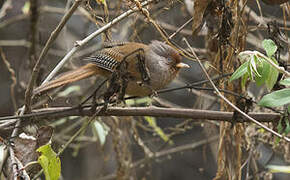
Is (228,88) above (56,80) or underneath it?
underneath

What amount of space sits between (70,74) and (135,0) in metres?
0.66

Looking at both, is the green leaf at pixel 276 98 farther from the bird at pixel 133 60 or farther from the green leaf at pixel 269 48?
the bird at pixel 133 60

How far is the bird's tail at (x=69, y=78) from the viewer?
2.12 metres

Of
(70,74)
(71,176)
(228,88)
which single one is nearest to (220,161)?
(228,88)

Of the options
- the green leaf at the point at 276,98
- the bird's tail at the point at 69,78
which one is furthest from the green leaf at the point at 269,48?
the bird's tail at the point at 69,78

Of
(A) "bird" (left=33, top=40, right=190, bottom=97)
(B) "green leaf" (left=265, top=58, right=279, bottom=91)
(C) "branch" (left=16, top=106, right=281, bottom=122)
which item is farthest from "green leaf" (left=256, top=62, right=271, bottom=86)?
(A) "bird" (left=33, top=40, right=190, bottom=97)

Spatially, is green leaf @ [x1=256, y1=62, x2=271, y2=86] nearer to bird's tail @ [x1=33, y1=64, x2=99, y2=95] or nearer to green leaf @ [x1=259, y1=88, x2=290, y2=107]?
green leaf @ [x1=259, y1=88, x2=290, y2=107]

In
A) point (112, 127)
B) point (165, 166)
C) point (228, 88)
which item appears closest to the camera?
point (228, 88)

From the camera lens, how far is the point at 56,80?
7.51 feet

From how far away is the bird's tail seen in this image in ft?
6.95

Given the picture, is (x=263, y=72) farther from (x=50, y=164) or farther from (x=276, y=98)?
(x=50, y=164)

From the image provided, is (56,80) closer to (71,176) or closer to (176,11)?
(176,11)

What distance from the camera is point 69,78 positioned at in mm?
2412

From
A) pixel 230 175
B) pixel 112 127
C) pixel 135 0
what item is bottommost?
pixel 230 175
